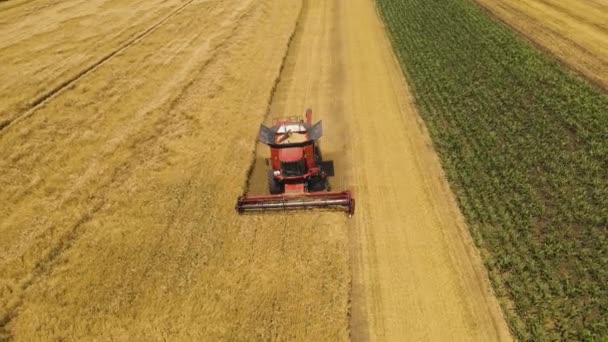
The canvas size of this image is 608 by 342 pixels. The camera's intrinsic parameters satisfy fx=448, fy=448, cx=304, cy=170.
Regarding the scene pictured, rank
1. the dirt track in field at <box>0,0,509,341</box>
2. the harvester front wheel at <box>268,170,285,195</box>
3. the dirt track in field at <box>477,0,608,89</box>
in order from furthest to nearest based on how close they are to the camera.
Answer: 1. the dirt track in field at <box>477,0,608,89</box>
2. the harvester front wheel at <box>268,170,285,195</box>
3. the dirt track in field at <box>0,0,509,341</box>

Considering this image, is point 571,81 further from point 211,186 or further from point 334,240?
point 211,186

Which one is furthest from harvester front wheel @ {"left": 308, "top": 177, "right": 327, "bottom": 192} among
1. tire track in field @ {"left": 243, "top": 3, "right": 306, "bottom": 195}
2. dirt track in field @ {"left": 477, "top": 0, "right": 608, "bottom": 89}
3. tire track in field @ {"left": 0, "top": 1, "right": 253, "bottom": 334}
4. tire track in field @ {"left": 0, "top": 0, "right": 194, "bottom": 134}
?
dirt track in field @ {"left": 477, "top": 0, "right": 608, "bottom": 89}

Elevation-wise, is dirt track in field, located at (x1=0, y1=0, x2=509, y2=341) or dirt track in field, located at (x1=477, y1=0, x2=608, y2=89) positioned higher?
dirt track in field, located at (x1=477, y1=0, x2=608, y2=89)

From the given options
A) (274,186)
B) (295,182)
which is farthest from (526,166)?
(274,186)

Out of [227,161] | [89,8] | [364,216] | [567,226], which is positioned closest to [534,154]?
[567,226]

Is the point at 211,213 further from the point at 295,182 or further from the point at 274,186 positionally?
the point at 295,182

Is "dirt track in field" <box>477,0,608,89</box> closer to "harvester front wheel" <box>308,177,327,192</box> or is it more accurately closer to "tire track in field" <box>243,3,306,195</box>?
"tire track in field" <box>243,3,306,195</box>

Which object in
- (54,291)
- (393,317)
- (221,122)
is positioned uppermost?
(221,122)
